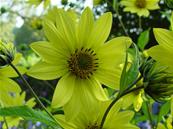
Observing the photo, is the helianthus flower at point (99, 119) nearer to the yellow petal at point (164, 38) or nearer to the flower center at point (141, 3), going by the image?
the yellow petal at point (164, 38)

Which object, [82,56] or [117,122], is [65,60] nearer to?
[82,56]

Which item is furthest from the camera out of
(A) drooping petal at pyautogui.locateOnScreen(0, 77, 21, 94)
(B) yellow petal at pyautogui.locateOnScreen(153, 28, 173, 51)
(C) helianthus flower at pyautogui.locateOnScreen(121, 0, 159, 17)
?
(C) helianthus flower at pyautogui.locateOnScreen(121, 0, 159, 17)

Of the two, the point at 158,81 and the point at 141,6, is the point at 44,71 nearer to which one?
the point at 158,81

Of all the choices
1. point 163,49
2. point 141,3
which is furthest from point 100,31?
point 141,3

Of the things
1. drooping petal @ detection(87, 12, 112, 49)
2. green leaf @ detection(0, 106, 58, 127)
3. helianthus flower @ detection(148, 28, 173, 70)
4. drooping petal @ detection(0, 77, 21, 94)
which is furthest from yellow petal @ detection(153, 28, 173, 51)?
drooping petal @ detection(0, 77, 21, 94)

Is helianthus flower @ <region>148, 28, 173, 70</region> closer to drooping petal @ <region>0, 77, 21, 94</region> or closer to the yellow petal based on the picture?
the yellow petal

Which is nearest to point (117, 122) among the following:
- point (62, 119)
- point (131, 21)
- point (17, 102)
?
point (62, 119)

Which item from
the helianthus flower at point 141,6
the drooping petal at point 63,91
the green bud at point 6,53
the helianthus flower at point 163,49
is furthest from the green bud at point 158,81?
the helianthus flower at point 141,6
